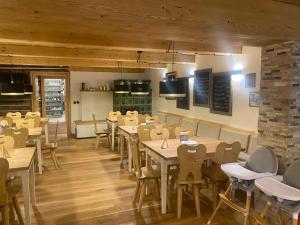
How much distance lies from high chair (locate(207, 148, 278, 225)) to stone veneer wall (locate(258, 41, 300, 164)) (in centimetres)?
18

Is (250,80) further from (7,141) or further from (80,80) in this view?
(80,80)

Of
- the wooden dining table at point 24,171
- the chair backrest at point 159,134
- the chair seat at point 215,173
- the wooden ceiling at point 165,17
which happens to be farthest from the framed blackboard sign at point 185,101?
the wooden dining table at point 24,171

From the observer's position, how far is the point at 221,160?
3.31 m

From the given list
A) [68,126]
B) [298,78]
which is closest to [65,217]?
[298,78]

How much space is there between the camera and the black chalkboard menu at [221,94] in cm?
521

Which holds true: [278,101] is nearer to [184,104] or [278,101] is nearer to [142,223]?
[142,223]

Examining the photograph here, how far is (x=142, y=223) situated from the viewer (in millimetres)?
3137

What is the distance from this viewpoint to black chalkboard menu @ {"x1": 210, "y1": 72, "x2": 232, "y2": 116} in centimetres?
521

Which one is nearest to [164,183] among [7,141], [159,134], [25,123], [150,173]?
[150,173]

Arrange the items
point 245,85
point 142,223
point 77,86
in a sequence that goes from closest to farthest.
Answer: point 142,223
point 245,85
point 77,86

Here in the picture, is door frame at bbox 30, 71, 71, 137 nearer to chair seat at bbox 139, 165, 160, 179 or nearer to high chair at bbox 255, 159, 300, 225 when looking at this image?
chair seat at bbox 139, 165, 160, 179


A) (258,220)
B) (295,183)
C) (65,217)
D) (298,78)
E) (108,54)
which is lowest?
(65,217)

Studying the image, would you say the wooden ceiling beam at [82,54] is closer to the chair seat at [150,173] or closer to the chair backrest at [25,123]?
the chair backrest at [25,123]

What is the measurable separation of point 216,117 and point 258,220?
323cm
